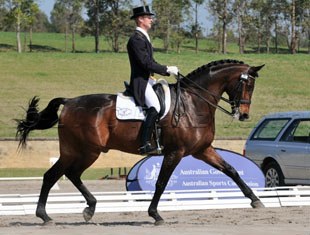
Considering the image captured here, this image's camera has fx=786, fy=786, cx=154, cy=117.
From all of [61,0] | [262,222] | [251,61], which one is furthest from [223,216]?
[61,0]

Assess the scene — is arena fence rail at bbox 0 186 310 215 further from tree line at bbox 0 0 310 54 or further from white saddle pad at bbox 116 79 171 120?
tree line at bbox 0 0 310 54

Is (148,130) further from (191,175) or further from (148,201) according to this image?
(191,175)

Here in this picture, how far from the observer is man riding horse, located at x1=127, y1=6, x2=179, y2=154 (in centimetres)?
1138

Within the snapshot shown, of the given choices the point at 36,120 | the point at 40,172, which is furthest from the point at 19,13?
the point at 36,120

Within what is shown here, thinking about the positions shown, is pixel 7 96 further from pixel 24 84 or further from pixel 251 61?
pixel 251 61

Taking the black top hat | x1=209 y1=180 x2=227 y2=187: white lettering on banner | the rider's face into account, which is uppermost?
the black top hat

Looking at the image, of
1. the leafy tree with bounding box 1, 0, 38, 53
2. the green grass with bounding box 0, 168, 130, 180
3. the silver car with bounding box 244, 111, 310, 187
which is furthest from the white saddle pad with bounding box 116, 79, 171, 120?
the leafy tree with bounding box 1, 0, 38, 53

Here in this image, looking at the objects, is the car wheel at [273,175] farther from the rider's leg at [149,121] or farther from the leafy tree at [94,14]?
the leafy tree at [94,14]

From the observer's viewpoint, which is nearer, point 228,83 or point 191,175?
point 228,83

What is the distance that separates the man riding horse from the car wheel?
6.90 m

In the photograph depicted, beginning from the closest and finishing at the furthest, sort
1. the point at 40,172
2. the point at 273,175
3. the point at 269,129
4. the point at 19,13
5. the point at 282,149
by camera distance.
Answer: the point at 282,149 → the point at 273,175 → the point at 269,129 → the point at 40,172 → the point at 19,13

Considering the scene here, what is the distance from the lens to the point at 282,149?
58.2 feet

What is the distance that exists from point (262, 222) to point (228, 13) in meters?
71.9

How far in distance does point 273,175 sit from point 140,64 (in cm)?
743
